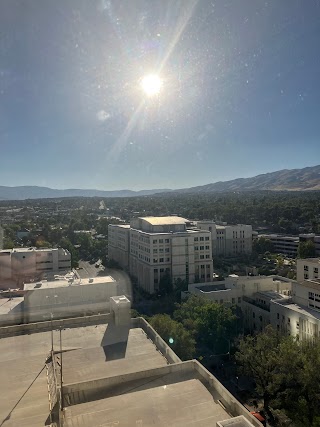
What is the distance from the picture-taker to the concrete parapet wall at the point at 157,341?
6.52 metres

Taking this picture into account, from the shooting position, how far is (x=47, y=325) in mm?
8227

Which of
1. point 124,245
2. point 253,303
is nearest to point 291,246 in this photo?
point 124,245

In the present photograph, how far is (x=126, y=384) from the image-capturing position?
17.4ft

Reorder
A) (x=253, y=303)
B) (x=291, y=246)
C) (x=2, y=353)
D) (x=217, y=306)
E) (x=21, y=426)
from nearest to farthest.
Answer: (x=21, y=426) < (x=2, y=353) < (x=217, y=306) < (x=253, y=303) < (x=291, y=246)

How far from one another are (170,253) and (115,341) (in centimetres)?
1342

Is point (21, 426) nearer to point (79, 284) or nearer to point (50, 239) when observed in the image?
point (79, 284)

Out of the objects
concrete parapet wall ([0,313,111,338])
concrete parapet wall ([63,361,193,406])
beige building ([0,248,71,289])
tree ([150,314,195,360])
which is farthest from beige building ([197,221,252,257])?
concrete parapet wall ([63,361,193,406])

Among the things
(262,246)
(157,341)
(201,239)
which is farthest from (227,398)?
(262,246)

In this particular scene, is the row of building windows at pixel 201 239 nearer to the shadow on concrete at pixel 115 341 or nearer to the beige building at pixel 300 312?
the beige building at pixel 300 312

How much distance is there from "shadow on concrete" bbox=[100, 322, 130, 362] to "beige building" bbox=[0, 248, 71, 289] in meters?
12.7

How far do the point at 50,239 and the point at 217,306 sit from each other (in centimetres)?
2764

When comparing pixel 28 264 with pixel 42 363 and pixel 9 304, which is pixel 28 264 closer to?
pixel 9 304

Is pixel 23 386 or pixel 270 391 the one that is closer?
pixel 23 386

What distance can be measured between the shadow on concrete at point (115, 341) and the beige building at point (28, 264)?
12.7m
